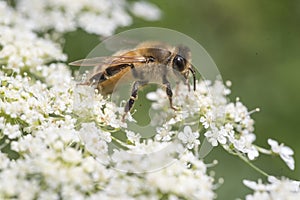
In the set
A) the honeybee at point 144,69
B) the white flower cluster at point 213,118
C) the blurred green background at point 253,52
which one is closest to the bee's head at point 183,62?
the honeybee at point 144,69

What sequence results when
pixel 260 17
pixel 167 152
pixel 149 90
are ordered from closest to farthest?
pixel 167 152
pixel 149 90
pixel 260 17

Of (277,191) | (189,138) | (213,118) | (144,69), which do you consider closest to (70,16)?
(144,69)

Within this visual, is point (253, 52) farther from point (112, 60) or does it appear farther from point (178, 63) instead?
point (112, 60)

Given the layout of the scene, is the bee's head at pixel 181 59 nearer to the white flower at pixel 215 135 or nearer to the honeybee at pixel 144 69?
the honeybee at pixel 144 69

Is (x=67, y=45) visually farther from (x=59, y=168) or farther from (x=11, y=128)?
(x=59, y=168)

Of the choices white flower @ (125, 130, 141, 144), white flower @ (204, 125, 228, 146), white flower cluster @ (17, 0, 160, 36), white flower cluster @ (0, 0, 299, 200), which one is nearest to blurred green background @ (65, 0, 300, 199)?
white flower cluster @ (17, 0, 160, 36)

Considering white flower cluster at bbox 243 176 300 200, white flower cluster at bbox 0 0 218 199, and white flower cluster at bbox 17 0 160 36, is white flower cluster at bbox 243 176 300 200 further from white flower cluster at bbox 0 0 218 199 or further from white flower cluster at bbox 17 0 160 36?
white flower cluster at bbox 17 0 160 36

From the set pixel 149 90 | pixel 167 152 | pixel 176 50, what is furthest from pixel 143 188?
pixel 149 90
